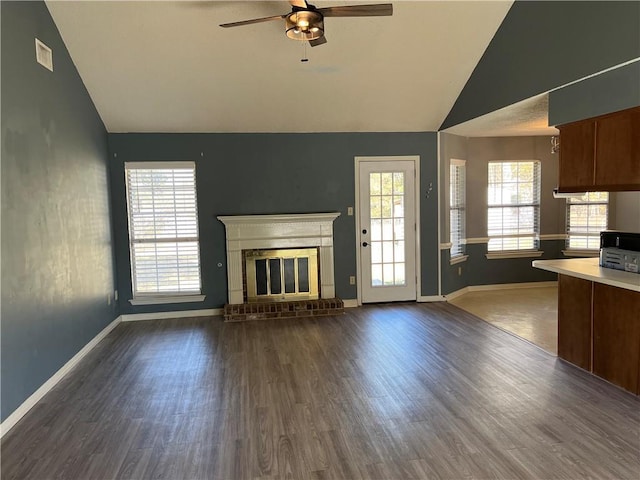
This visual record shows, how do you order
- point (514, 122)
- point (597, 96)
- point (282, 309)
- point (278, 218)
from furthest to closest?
point (278, 218), point (282, 309), point (514, 122), point (597, 96)

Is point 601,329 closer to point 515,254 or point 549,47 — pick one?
point 549,47

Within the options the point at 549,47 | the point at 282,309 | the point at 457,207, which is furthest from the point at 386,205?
the point at 549,47

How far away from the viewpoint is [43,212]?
142 inches

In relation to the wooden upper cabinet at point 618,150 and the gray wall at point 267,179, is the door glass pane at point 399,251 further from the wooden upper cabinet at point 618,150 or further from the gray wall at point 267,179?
the wooden upper cabinet at point 618,150

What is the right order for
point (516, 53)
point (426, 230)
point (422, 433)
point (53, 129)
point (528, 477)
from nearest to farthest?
1. point (528, 477)
2. point (422, 433)
3. point (53, 129)
4. point (516, 53)
5. point (426, 230)

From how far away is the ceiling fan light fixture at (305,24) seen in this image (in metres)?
3.20

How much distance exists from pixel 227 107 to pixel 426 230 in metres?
3.17

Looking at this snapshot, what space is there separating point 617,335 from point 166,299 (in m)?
4.94

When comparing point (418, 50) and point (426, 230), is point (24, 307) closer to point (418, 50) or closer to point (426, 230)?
point (418, 50)

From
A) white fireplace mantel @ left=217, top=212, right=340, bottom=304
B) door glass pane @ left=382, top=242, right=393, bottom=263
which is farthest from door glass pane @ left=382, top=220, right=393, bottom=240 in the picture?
white fireplace mantel @ left=217, top=212, right=340, bottom=304

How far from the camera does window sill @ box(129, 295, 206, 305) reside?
580 cm

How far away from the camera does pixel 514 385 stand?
3.46m

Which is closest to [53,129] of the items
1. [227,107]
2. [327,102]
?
[227,107]

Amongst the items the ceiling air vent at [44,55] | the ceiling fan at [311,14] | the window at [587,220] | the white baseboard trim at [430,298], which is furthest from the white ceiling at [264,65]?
the window at [587,220]
